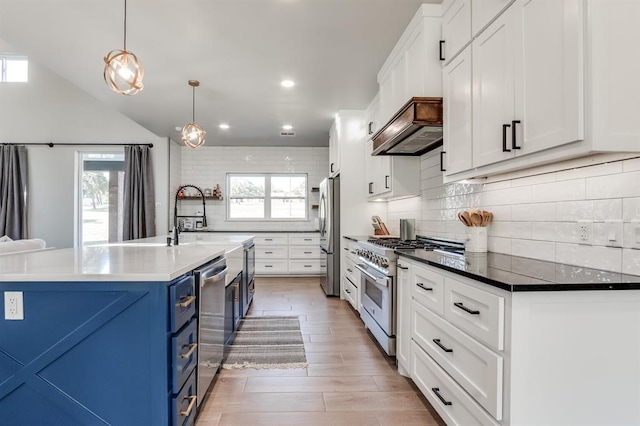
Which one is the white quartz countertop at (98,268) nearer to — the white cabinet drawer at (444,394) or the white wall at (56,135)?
the white cabinet drawer at (444,394)

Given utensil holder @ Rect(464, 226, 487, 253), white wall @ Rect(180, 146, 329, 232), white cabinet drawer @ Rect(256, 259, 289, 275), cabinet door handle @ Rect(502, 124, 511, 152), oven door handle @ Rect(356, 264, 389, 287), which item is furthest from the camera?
white wall @ Rect(180, 146, 329, 232)

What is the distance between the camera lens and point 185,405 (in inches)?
66.0

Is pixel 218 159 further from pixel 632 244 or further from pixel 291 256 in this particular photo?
pixel 632 244

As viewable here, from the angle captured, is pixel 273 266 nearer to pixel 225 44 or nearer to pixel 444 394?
pixel 225 44

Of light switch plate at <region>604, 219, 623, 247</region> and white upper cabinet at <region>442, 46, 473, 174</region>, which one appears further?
white upper cabinet at <region>442, 46, 473, 174</region>

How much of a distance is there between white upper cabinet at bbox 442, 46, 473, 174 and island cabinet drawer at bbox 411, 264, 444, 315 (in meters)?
0.67

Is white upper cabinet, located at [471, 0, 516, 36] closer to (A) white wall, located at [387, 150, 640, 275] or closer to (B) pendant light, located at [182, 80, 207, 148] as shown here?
(A) white wall, located at [387, 150, 640, 275]

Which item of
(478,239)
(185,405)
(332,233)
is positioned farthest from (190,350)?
(332,233)

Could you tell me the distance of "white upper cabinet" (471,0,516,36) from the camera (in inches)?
67.4

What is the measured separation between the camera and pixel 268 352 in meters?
2.89

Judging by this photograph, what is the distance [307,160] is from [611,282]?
20.0ft

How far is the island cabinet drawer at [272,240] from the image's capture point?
21.0ft

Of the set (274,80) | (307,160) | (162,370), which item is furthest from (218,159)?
A: (162,370)

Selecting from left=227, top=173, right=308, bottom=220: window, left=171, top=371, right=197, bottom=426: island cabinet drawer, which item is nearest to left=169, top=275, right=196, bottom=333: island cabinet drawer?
left=171, top=371, right=197, bottom=426: island cabinet drawer
